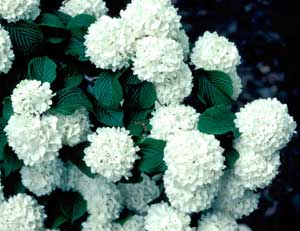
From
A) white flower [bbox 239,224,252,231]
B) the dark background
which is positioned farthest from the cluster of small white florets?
the dark background

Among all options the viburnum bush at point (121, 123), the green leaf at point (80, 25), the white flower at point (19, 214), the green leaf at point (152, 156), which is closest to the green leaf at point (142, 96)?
the viburnum bush at point (121, 123)

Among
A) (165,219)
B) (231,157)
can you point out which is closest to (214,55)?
(231,157)

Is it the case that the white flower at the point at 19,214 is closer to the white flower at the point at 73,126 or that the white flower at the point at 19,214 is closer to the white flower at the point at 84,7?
the white flower at the point at 73,126

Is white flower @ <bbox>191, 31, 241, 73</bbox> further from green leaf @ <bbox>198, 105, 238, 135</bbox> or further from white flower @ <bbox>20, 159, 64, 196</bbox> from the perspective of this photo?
white flower @ <bbox>20, 159, 64, 196</bbox>

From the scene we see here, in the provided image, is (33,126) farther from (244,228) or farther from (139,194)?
(244,228)

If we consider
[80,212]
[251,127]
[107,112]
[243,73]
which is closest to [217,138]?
[251,127]

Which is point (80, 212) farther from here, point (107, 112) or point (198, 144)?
point (198, 144)
